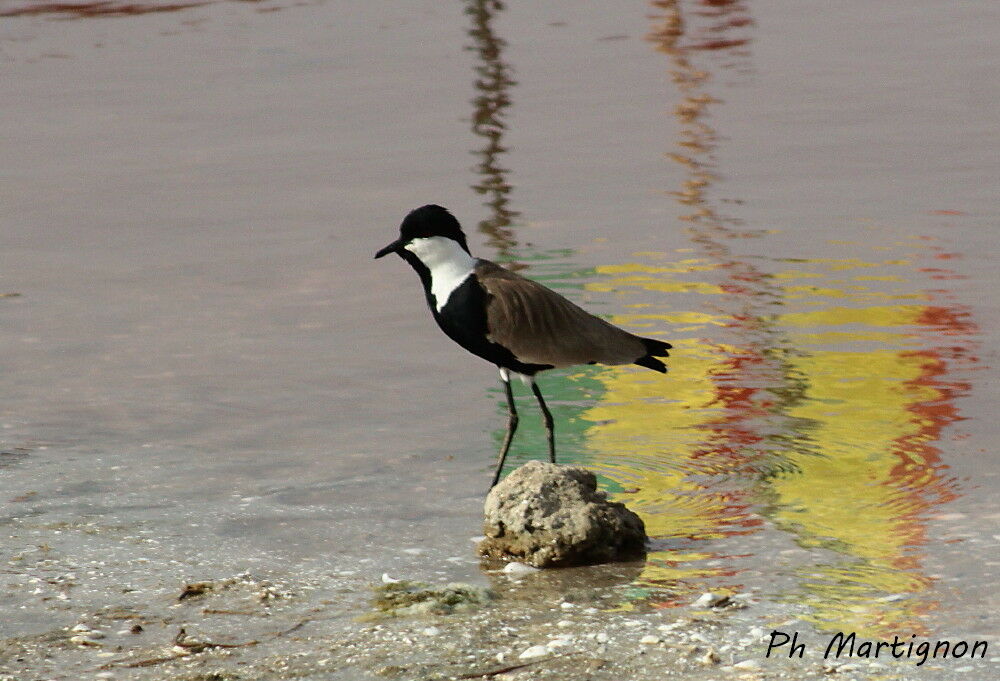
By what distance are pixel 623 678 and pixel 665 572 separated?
1.00 metres

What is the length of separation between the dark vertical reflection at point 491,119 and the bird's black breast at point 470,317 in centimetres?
418

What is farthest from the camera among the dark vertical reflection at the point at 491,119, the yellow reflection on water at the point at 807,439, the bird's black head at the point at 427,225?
the dark vertical reflection at the point at 491,119

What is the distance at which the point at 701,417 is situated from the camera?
26.3 feet

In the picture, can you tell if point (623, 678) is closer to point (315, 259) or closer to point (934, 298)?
point (934, 298)

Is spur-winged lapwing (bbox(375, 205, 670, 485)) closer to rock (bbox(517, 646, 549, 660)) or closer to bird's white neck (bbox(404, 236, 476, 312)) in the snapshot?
bird's white neck (bbox(404, 236, 476, 312))

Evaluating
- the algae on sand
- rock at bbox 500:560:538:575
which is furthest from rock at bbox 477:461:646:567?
the algae on sand

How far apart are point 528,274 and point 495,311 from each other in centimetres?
382

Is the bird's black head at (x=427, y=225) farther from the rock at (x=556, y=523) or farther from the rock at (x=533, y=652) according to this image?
the rock at (x=533, y=652)

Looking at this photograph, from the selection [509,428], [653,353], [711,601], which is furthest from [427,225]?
[711,601]

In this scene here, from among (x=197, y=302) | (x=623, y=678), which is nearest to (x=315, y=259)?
(x=197, y=302)

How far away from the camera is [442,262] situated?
683 cm

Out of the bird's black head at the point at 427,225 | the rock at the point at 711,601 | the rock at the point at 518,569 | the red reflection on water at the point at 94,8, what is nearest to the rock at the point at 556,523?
the rock at the point at 518,569

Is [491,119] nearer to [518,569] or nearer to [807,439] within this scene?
[807,439]

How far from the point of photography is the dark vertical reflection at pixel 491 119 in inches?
472
